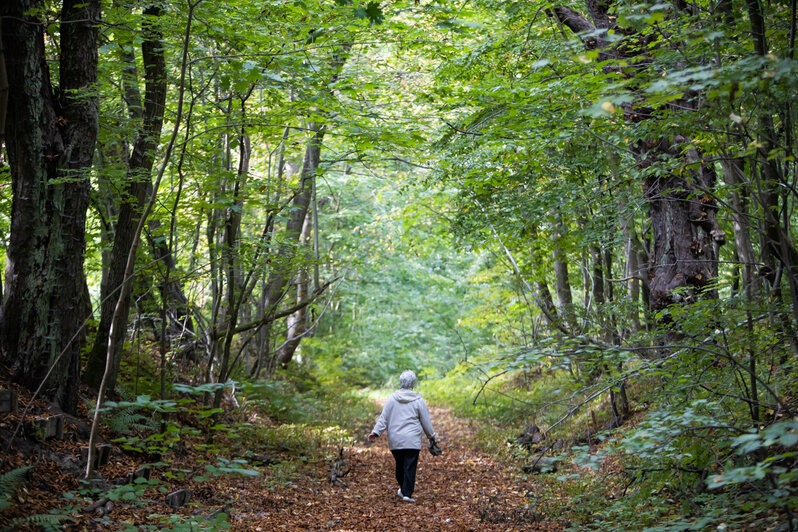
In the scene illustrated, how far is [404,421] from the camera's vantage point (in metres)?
7.05

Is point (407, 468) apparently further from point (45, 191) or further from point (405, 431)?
point (45, 191)

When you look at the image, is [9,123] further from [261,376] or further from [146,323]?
[261,376]

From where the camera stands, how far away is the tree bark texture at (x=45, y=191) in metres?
5.09

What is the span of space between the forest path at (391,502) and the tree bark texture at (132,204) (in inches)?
96.1

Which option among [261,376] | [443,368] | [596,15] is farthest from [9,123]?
[443,368]

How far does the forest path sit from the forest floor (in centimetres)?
1

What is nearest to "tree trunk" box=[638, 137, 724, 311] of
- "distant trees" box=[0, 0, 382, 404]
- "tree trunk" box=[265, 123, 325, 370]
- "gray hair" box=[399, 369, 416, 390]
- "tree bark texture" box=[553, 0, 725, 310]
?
"tree bark texture" box=[553, 0, 725, 310]

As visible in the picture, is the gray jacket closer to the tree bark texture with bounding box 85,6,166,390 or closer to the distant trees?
the distant trees

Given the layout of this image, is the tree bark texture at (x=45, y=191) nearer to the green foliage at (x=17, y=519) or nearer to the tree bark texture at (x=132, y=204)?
the tree bark texture at (x=132, y=204)

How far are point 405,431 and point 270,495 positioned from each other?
179 centimetres

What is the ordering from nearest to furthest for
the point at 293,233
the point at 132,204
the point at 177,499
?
1. the point at 177,499
2. the point at 132,204
3. the point at 293,233

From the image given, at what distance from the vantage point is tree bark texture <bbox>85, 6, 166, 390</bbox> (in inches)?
248

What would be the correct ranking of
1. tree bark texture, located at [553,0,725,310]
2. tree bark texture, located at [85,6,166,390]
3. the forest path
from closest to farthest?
the forest path < tree bark texture, located at [85,6,166,390] < tree bark texture, located at [553,0,725,310]

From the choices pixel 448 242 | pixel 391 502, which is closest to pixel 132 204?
pixel 391 502
